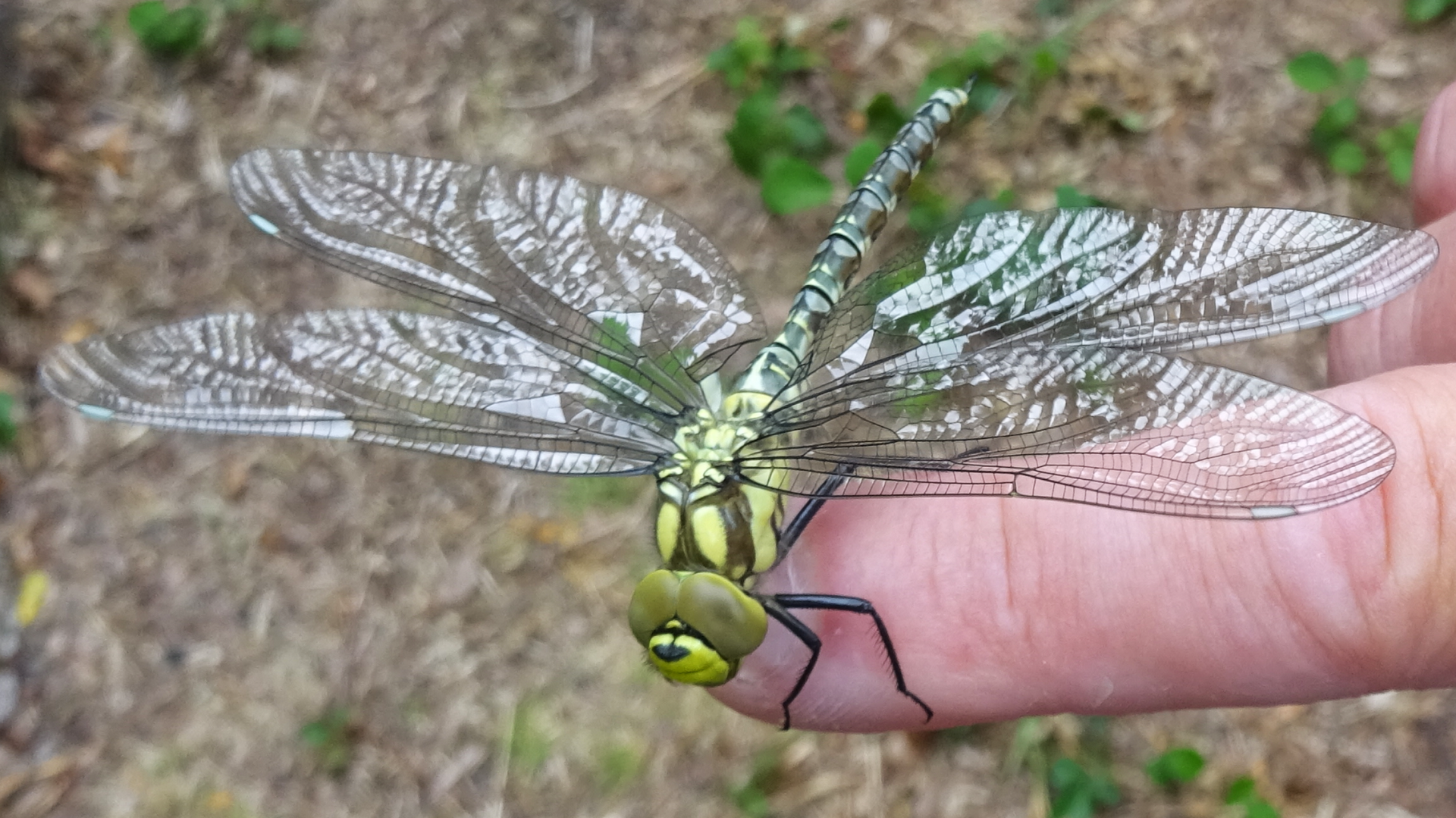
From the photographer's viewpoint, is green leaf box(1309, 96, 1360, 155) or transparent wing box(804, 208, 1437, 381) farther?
green leaf box(1309, 96, 1360, 155)

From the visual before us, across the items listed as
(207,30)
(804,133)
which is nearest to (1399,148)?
(804,133)

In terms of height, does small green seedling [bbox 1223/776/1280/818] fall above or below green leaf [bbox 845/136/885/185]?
below

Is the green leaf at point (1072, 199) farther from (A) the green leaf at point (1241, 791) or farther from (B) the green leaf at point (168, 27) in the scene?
(B) the green leaf at point (168, 27)

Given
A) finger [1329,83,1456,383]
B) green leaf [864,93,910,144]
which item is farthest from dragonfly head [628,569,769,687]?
green leaf [864,93,910,144]

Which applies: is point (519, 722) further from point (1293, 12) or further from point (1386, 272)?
point (1293, 12)

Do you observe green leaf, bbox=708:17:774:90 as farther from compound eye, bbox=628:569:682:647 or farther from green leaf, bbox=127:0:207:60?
compound eye, bbox=628:569:682:647

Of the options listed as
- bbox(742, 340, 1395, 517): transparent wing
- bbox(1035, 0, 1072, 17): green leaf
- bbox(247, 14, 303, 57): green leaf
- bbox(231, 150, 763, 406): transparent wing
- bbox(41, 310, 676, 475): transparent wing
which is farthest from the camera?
bbox(247, 14, 303, 57): green leaf

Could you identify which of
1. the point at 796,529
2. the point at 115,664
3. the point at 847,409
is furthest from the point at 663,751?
the point at 115,664
